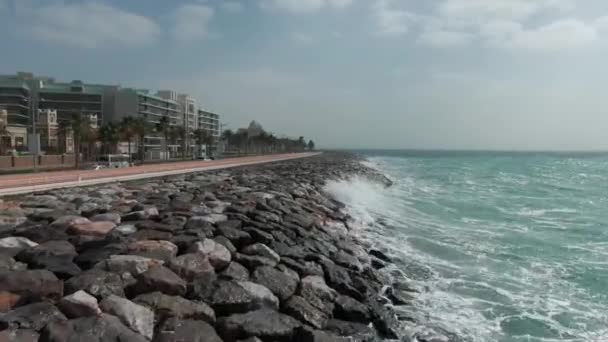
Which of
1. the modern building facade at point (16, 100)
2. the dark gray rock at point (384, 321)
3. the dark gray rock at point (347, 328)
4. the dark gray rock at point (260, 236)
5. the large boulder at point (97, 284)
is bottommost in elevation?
the dark gray rock at point (384, 321)

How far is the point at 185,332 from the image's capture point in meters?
5.30

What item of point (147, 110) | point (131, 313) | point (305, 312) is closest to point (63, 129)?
point (147, 110)

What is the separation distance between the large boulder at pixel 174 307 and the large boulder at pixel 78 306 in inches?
23.0

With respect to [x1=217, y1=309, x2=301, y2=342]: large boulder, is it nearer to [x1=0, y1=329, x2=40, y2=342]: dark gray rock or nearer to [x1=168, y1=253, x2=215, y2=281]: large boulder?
[x1=168, y1=253, x2=215, y2=281]: large boulder

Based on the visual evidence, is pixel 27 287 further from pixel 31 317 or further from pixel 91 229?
pixel 91 229

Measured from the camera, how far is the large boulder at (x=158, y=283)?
20.6 ft

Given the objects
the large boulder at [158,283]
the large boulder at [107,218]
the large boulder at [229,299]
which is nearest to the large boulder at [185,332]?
the large boulder at [229,299]

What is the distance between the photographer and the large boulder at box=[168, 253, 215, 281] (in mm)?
7059

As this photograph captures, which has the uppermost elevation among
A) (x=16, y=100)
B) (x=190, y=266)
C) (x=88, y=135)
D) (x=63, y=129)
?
(x=16, y=100)

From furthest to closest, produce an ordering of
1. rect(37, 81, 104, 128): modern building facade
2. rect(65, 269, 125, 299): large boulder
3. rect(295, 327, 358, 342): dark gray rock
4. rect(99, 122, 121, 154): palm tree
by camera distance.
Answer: rect(37, 81, 104, 128): modern building facade
rect(99, 122, 121, 154): palm tree
rect(65, 269, 125, 299): large boulder
rect(295, 327, 358, 342): dark gray rock

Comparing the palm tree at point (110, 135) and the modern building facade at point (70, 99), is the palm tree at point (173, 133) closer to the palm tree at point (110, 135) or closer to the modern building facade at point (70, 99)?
the palm tree at point (110, 135)

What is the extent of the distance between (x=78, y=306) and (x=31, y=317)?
464 millimetres

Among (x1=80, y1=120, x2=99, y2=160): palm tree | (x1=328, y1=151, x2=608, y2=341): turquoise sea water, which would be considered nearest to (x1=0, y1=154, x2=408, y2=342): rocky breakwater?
(x1=328, y1=151, x2=608, y2=341): turquoise sea water

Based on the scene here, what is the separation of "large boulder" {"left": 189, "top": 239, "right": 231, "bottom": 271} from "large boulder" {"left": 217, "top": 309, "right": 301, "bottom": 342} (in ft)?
6.11
